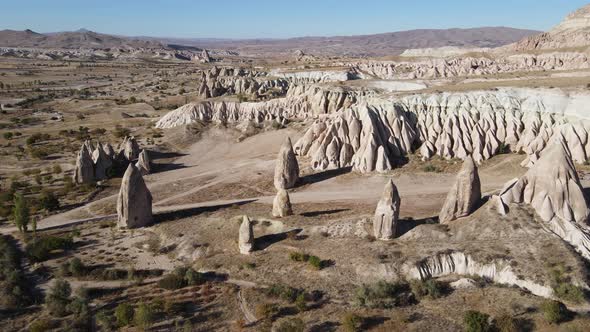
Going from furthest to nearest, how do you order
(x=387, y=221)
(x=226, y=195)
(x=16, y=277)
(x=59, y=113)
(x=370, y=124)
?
1. (x=59, y=113)
2. (x=370, y=124)
3. (x=226, y=195)
4. (x=387, y=221)
5. (x=16, y=277)

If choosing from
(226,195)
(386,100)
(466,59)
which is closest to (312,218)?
(226,195)

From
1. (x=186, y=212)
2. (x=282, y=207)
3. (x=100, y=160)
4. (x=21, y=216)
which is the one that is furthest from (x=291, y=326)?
(x=100, y=160)

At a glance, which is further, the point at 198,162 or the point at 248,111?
the point at 248,111

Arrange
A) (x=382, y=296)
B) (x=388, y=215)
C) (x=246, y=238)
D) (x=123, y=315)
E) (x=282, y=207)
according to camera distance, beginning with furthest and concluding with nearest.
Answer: (x=282, y=207)
(x=246, y=238)
(x=388, y=215)
(x=382, y=296)
(x=123, y=315)

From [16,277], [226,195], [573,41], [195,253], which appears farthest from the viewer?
[573,41]

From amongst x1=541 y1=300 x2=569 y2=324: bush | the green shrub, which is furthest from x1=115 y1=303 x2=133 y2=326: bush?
x1=541 y1=300 x2=569 y2=324: bush

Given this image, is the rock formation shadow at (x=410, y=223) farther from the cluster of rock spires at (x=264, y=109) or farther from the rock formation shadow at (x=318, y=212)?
the cluster of rock spires at (x=264, y=109)

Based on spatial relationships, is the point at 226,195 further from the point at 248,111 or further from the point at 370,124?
the point at 248,111

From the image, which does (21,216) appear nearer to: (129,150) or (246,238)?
(246,238)
